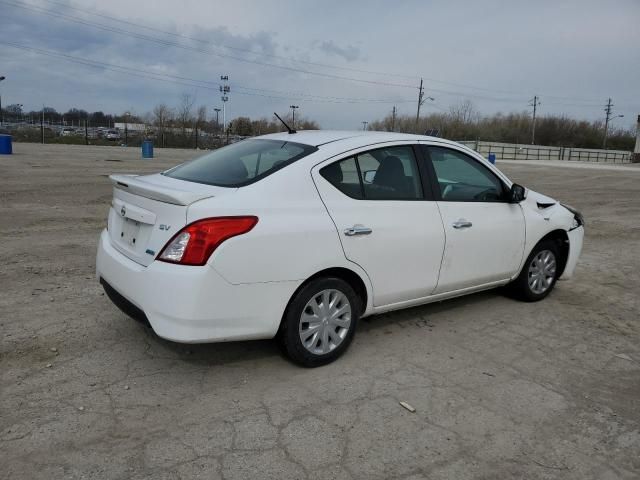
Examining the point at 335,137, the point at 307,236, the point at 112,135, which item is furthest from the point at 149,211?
the point at 112,135

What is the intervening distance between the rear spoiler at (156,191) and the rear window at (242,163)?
31 cm

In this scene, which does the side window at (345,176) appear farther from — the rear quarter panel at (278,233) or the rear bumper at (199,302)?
the rear bumper at (199,302)

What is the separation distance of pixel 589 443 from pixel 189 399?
2.31m

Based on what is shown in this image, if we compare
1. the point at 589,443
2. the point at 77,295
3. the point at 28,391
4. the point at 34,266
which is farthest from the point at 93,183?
the point at 589,443

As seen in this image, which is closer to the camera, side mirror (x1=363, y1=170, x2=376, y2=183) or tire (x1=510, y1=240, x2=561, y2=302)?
side mirror (x1=363, y1=170, x2=376, y2=183)

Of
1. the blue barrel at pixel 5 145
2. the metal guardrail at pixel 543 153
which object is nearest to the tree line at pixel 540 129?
the metal guardrail at pixel 543 153

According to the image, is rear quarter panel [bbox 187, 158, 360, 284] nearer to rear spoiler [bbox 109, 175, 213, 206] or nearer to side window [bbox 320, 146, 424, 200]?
rear spoiler [bbox 109, 175, 213, 206]

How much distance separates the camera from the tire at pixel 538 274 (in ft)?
16.6

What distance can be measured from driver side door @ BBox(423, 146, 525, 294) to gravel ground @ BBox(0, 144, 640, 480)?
478 mm

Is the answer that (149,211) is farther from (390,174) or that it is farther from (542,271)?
(542,271)

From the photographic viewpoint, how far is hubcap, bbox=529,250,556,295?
512 centimetres

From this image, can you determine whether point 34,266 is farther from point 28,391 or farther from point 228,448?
point 228,448

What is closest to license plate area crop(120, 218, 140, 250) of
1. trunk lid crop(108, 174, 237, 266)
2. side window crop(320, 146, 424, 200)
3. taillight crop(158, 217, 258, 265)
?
trunk lid crop(108, 174, 237, 266)

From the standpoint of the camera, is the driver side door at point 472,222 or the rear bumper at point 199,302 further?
the driver side door at point 472,222
